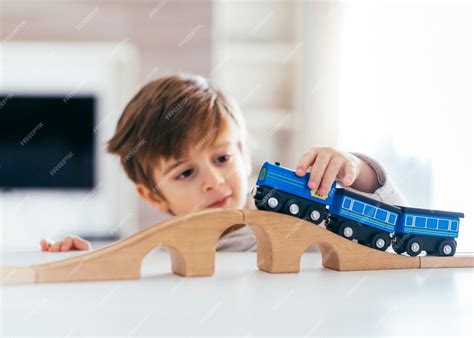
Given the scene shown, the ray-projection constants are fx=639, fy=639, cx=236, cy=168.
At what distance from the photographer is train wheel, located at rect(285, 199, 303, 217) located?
2.57 feet

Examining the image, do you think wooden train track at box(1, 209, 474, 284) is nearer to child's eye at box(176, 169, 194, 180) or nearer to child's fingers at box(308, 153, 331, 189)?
child's fingers at box(308, 153, 331, 189)

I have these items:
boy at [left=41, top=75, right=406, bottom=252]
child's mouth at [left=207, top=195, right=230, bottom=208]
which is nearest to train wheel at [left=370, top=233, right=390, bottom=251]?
boy at [left=41, top=75, right=406, bottom=252]

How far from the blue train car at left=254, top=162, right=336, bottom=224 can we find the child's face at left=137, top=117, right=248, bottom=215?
58 cm

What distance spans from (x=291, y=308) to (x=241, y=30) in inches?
112

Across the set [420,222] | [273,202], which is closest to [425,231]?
[420,222]

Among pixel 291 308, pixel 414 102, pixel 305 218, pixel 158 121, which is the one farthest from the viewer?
pixel 414 102

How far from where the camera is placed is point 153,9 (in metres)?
3.67

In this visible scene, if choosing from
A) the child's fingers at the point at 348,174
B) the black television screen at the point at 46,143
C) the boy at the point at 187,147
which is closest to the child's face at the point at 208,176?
the boy at the point at 187,147

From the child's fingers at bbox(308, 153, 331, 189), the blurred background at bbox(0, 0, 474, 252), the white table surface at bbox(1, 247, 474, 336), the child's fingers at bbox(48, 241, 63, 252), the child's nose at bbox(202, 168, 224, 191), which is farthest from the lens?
the blurred background at bbox(0, 0, 474, 252)

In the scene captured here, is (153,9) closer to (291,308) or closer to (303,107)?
(303,107)

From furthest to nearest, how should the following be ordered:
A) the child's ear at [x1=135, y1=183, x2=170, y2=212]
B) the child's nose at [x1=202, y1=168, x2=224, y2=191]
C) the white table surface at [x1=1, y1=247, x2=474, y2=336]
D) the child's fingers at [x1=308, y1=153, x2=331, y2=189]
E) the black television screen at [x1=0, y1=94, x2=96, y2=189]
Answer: the black television screen at [x1=0, y1=94, x2=96, y2=189] < the child's ear at [x1=135, y1=183, x2=170, y2=212] < the child's nose at [x1=202, y1=168, x2=224, y2=191] < the child's fingers at [x1=308, y1=153, x2=331, y2=189] < the white table surface at [x1=1, y1=247, x2=474, y2=336]

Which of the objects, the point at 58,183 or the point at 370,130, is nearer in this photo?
the point at 370,130

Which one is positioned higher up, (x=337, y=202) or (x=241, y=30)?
(x=241, y=30)

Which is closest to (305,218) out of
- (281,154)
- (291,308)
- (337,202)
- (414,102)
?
(337,202)
